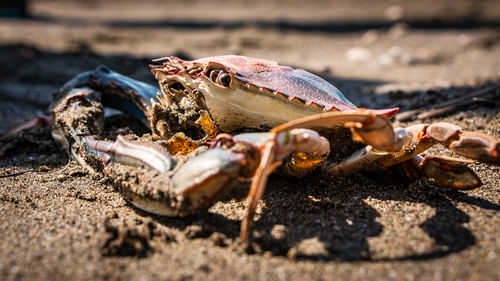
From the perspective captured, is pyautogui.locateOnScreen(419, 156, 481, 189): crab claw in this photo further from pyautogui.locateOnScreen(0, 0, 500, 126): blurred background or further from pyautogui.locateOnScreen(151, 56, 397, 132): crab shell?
pyautogui.locateOnScreen(0, 0, 500, 126): blurred background

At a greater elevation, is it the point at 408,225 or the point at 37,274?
the point at 408,225

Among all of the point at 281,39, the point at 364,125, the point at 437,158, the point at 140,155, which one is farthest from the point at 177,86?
the point at 281,39

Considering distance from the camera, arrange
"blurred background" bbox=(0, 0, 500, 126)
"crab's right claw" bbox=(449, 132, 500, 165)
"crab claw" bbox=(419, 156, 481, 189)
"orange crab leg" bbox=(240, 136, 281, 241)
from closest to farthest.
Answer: "orange crab leg" bbox=(240, 136, 281, 241), "crab's right claw" bbox=(449, 132, 500, 165), "crab claw" bbox=(419, 156, 481, 189), "blurred background" bbox=(0, 0, 500, 126)

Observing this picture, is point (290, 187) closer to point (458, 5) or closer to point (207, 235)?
point (207, 235)

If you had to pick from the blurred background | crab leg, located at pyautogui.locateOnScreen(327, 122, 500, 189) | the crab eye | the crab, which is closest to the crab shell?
the crab

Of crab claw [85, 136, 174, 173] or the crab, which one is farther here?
crab claw [85, 136, 174, 173]

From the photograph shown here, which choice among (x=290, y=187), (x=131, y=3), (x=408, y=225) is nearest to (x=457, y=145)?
(x=408, y=225)

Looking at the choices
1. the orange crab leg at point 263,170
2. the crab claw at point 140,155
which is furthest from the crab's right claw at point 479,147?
the crab claw at point 140,155

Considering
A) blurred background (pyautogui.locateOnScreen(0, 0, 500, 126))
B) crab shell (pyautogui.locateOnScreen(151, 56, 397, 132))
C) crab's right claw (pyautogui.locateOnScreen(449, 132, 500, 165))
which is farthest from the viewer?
blurred background (pyautogui.locateOnScreen(0, 0, 500, 126))
